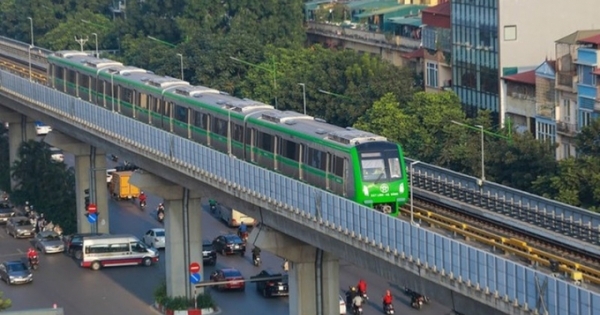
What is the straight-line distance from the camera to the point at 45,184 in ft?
323

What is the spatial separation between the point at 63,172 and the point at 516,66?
28162mm

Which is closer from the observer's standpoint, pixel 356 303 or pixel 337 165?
pixel 337 165

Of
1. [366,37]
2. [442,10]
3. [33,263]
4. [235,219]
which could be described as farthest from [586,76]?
[366,37]

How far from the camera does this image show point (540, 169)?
251ft

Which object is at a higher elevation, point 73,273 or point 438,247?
point 438,247

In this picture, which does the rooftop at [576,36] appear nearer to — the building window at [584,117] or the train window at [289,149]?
the building window at [584,117]

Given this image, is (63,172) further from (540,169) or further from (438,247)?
(438,247)

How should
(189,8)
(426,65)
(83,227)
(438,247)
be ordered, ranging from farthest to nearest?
(189,8), (426,65), (83,227), (438,247)

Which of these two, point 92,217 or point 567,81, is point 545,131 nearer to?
point 567,81

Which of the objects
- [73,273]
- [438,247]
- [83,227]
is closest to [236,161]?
[438,247]

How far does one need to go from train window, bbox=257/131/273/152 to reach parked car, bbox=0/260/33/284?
19.5m

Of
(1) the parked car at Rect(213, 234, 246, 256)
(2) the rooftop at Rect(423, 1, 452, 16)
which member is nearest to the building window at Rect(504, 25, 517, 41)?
(2) the rooftop at Rect(423, 1, 452, 16)

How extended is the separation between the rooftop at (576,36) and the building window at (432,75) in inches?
615

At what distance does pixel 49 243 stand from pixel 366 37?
48.1 metres
